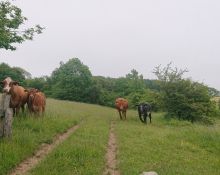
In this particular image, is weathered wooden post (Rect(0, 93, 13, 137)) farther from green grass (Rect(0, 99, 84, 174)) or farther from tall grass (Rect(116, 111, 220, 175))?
tall grass (Rect(116, 111, 220, 175))

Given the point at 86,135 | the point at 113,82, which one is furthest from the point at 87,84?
the point at 86,135

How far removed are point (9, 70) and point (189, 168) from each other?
60.3 m

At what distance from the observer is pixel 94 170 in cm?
985

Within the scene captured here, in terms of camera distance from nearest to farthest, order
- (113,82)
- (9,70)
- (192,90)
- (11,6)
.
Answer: (11,6)
(192,90)
(9,70)
(113,82)

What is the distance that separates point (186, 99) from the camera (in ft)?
104

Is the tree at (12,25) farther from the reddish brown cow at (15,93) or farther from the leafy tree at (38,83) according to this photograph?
the leafy tree at (38,83)

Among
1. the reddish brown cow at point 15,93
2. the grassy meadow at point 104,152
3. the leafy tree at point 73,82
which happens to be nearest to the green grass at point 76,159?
the grassy meadow at point 104,152

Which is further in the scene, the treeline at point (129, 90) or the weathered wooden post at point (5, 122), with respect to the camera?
the treeline at point (129, 90)

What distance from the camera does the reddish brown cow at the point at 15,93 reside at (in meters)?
16.9

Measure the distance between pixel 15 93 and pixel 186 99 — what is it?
17.6m

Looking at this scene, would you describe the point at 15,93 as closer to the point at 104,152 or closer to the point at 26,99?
the point at 26,99

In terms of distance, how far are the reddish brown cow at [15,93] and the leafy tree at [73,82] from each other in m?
57.5

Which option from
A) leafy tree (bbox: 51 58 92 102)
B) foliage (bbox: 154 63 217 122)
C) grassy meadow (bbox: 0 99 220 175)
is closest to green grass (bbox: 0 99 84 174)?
grassy meadow (bbox: 0 99 220 175)

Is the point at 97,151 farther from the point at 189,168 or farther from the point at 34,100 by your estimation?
the point at 34,100
